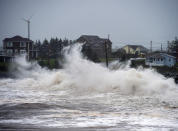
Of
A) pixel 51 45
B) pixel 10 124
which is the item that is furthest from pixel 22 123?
pixel 51 45

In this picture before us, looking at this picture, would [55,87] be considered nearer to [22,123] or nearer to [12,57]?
[22,123]

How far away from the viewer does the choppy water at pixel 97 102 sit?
1198 centimetres

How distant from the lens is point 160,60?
56.1 m

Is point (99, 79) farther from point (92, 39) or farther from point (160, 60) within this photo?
point (92, 39)

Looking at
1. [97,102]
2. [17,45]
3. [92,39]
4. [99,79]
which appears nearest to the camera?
[97,102]

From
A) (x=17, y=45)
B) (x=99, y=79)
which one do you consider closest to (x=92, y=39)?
(x=17, y=45)

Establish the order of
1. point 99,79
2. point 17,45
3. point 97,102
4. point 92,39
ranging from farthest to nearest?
point 17,45, point 92,39, point 99,79, point 97,102

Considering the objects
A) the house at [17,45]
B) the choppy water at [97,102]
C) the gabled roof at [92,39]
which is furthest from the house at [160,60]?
the house at [17,45]

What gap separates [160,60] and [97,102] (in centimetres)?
4065

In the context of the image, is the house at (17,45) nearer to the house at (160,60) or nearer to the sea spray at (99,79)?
the house at (160,60)

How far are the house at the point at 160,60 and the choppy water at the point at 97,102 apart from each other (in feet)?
99.3

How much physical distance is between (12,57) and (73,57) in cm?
3616

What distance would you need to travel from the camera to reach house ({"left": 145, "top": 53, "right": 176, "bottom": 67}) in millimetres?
Answer: 55406

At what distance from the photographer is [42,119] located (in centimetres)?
1268
